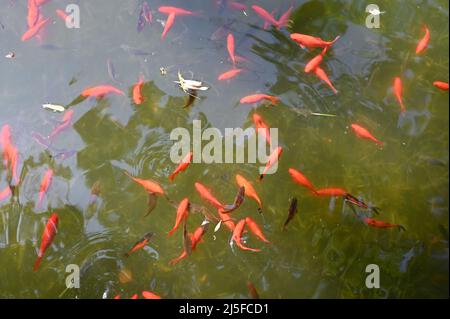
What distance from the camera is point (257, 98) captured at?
8.27 ft

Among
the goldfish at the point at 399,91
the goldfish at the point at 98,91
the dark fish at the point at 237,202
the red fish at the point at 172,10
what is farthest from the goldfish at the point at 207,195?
the goldfish at the point at 399,91

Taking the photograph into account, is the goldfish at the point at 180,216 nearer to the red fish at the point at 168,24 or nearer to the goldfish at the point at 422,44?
the red fish at the point at 168,24

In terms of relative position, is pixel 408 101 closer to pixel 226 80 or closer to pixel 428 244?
pixel 428 244

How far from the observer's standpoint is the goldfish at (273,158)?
2.45 metres

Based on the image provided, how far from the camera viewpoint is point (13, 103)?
8.10ft

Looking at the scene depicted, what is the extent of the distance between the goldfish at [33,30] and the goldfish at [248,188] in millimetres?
1322

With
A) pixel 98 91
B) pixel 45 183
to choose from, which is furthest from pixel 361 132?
pixel 45 183

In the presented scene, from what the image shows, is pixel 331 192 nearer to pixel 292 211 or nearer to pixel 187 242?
pixel 292 211

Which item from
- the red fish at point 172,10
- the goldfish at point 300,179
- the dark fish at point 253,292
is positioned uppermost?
the red fish at point 172,10

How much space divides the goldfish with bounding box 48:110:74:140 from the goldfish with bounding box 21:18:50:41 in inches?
18.8

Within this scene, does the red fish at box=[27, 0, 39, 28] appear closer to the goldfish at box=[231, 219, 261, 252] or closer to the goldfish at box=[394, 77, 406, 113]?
the goldfish at box=[231, 219, 261, 252]

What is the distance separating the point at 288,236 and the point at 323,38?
1.10 meters
